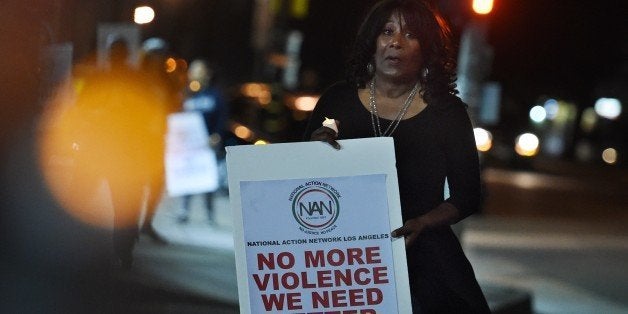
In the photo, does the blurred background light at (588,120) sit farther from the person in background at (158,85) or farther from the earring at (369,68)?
the earring at (369,68)

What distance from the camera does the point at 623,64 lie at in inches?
2413

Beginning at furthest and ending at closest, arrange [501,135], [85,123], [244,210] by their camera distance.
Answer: [501,135], [85,123], [244,210]

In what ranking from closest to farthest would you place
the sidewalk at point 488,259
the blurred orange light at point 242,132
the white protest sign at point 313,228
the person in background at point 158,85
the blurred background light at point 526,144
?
the white protest sign at point 313,228, the sidewalk at point 488,259, the person in background at point 158,85, the blurred orange light at point 242,132, the blurred background light at point 526,144

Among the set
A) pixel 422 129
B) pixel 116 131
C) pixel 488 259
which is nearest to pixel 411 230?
pixel 422 129

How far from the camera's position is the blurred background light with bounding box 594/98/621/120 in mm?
56594

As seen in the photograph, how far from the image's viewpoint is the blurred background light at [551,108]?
56.3 meters

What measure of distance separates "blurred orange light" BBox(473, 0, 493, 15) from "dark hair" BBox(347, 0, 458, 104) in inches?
320

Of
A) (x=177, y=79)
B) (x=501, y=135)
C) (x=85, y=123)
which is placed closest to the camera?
(x=85, y=123)

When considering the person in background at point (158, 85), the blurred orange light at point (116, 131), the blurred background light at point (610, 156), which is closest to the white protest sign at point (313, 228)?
the blurred orange light at point (116, 131)

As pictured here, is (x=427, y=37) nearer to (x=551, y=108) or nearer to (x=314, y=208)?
(x=314, y=208)

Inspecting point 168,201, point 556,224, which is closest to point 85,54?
point 168,201

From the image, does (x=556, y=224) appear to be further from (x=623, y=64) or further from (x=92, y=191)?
(x=623, y=64)

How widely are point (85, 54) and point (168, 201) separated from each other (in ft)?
7.42

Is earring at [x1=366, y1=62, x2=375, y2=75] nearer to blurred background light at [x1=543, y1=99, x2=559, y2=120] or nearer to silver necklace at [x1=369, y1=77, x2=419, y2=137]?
silver necklace at [x1=369, y1=77, x2=419, y2=137]
